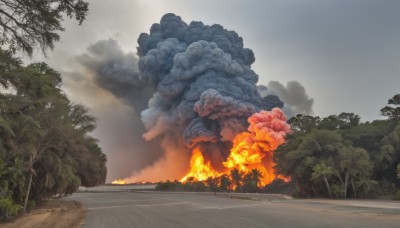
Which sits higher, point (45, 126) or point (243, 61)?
point (243, 61)

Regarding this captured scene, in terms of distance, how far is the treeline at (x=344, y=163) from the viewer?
5238 cm

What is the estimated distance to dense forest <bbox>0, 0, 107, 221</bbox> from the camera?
12657mm

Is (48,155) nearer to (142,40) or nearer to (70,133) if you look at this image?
(70,133)

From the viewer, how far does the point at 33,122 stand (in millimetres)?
22703

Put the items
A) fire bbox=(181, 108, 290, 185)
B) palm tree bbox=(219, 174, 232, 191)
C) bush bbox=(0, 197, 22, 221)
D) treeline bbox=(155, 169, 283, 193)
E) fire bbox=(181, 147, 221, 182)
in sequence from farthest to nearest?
fire bbox=(181, 147, 221, 182) → fire bbox=(181, 108, 290, 185) → palm tree bbox=(219, 174, 232, 191) → treeline bbox=(155, 169, 283, 193) → bush bbox=(0, 197, 22, 221)

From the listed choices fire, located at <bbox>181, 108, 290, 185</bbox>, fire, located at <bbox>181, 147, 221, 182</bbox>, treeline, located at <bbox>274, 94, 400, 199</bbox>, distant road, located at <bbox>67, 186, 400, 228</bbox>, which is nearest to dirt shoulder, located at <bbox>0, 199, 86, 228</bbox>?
distant road, located at <bbox>67, 186, 400, 228</bbox>

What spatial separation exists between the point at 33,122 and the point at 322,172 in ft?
129

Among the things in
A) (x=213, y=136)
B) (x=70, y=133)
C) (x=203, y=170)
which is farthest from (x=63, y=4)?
(x=203, y=170)

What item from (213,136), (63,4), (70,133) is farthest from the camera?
(213,136)

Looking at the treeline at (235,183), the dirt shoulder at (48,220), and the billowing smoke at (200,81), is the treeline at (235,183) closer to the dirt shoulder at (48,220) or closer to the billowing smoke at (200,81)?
the billowing smoke at (200,81)

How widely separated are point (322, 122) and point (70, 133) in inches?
2132

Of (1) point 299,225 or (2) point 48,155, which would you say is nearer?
(1) point 299,225

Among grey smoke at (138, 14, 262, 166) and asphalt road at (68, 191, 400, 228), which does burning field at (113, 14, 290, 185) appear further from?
asphalt road at (68, 191, 400, 228)

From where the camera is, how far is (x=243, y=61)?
12900cm
